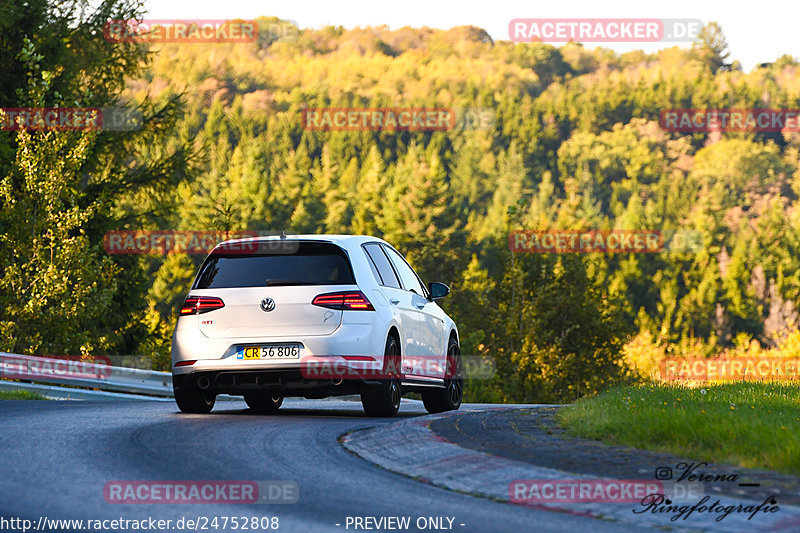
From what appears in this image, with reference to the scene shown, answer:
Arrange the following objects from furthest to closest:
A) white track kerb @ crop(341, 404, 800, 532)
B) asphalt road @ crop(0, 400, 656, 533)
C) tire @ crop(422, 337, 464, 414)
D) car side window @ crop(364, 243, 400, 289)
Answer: tire @ crop(422, 337, 464, 414)
car side window @ crop(364, 243, 400, 289)
asphalt road @ crop(0, 400, 656, 533)
white track kerb @ crop(341, 404, 800, 532)

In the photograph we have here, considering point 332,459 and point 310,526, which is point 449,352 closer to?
point 332,459

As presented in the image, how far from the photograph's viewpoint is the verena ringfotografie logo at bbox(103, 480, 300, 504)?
666cm

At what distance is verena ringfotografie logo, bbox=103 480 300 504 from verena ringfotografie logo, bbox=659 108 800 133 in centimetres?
15583

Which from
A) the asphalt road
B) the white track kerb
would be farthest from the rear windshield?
the white track kerb

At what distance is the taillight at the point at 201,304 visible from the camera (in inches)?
462

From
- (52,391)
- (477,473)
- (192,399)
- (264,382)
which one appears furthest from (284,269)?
(52,391)

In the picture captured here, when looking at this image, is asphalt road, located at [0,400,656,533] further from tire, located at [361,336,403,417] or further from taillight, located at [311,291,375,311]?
taillight, located at [311,291,375,311]

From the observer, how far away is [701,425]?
8969mm

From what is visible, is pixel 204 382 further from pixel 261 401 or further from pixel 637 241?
pixel 637 241

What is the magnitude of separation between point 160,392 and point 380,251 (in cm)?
918

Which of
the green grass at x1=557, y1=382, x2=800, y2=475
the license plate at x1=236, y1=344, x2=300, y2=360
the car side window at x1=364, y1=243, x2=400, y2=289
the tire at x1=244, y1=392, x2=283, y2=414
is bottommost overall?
the tire at x1=244, y1=392, x2=283, y2=414

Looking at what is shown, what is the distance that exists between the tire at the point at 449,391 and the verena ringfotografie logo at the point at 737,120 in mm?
148064

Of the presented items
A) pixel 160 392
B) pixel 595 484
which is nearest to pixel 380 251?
pixel 595 484

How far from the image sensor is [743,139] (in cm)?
16112
